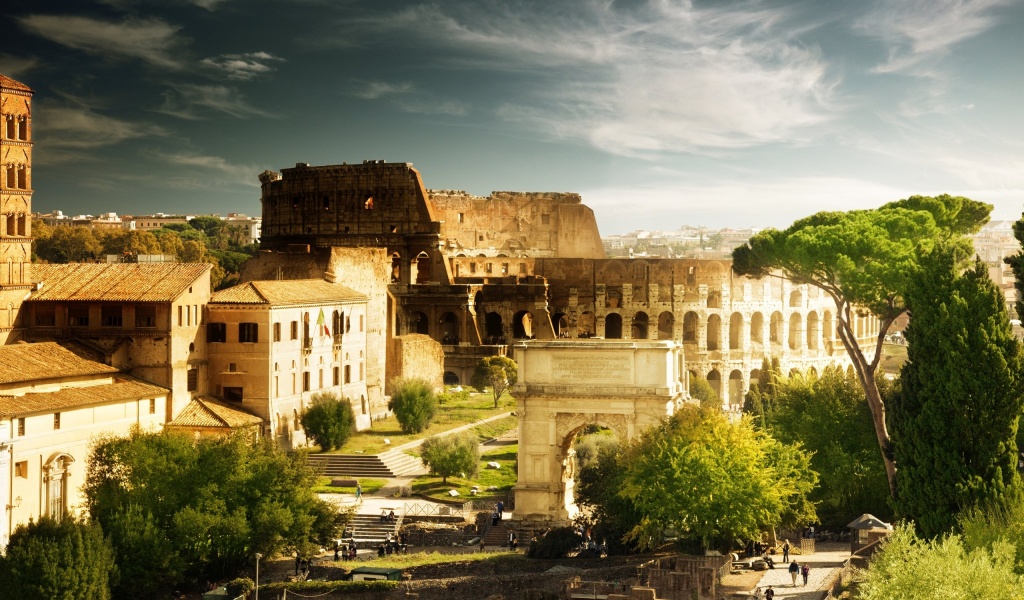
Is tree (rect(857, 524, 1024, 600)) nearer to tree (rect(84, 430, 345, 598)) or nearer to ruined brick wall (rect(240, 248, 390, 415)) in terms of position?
tree (rect(84, 430, 345, 598))

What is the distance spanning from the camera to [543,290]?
8319 cm

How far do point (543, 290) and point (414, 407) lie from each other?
30221 mm

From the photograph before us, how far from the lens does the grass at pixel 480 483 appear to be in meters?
45.9

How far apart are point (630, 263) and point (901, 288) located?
4666 cm

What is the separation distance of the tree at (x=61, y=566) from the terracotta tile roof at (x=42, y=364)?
7478 mm

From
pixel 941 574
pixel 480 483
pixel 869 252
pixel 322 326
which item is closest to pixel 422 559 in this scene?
pixel 480 483

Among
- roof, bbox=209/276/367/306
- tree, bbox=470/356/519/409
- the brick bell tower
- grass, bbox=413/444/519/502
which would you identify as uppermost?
the brick bell tower

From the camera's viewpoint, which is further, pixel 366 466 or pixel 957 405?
pixel 366 466

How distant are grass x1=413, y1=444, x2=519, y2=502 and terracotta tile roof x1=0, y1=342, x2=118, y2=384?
11.3 meters

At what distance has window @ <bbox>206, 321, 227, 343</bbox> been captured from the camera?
47594 millimetres

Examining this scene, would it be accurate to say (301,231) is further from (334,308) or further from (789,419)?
(789,419)

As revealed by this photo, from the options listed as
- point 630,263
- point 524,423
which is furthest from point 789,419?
point 630,263

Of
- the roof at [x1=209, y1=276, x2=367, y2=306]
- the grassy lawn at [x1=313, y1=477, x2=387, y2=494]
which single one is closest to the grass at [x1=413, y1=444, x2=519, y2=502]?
the grassy lawn at [x1=313, y1=477, x2=387, y2=494]

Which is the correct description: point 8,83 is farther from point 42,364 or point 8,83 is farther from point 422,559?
point 422,559
